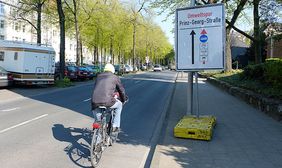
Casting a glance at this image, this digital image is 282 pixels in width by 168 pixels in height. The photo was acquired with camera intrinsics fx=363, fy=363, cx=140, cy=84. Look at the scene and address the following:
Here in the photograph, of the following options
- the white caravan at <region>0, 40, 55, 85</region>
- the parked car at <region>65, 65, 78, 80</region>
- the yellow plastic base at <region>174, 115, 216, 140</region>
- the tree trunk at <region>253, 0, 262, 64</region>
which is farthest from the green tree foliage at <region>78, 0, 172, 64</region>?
the yellow plastic base at <region>174, 115, 216, 140</region>

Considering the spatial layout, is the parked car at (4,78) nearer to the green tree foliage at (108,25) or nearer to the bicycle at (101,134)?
the bicycle at (101,134)

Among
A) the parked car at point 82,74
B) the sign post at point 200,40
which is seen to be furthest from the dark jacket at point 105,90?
the parked car at point 82,74

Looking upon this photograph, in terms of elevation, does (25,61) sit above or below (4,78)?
above

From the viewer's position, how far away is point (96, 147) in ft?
20.3

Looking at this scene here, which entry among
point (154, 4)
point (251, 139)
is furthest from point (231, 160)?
point (154, 4)

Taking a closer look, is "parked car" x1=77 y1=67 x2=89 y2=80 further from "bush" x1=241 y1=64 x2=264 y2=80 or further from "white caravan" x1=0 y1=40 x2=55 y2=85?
"bush" x1=241 y1=64 x2=264 y2=80

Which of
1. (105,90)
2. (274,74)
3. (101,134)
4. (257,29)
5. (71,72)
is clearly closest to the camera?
(101,134)

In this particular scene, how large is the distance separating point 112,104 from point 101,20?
40.5 metres

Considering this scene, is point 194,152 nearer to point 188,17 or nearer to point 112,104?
point 112,104

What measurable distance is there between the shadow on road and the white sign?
3480 mm

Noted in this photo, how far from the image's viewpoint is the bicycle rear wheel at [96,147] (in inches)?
239

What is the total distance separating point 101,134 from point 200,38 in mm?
4823

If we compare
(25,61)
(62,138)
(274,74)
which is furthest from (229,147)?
(25,61)

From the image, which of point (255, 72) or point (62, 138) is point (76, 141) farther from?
point (255, 72)
